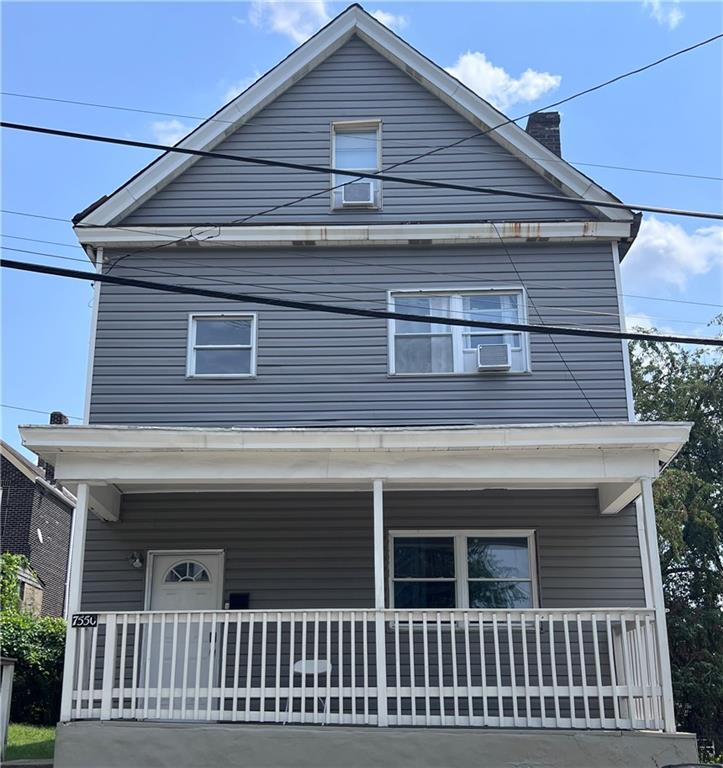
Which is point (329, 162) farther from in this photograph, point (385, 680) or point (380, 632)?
point (385, 680)

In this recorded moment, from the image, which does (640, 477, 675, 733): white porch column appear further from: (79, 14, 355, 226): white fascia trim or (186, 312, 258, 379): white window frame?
(79, 14, 355, 226): white fascia trim

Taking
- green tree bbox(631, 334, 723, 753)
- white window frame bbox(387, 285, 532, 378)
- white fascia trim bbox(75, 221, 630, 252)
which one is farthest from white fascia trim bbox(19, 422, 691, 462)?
green tree bbox(631, 334, 723, 753)

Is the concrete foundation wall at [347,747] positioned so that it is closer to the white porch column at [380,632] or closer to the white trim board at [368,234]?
the white porch column at [380,632]

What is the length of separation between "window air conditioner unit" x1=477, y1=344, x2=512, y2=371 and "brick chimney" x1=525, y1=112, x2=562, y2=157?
12.3 feet

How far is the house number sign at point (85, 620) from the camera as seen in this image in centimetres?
916

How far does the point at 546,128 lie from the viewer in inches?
540

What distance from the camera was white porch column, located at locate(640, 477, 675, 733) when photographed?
8.76 metres

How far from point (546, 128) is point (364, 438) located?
21.8 ft

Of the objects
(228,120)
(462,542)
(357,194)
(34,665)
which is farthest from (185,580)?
(228,120)

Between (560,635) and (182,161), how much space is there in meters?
8.02

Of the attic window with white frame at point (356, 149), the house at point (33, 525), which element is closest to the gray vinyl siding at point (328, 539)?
the attic window with white frame at point (356, 149)

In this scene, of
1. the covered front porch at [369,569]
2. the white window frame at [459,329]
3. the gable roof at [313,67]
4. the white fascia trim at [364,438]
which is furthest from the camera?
the gable roof at [313,67]

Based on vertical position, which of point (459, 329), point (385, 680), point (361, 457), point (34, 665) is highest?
point (459, 329)

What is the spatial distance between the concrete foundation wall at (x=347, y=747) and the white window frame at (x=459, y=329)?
475cm
